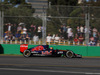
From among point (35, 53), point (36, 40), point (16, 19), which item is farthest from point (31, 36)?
point (35, 53)

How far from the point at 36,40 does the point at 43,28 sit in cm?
120

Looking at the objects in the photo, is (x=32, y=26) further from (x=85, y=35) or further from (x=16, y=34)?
(x=85, y=35)

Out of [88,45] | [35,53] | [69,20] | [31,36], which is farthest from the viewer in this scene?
[69,20]

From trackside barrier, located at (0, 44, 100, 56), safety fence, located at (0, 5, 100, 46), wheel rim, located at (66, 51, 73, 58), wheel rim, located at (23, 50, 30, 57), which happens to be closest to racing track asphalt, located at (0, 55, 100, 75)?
wheel rim, located at (66, 51, 73, 58)

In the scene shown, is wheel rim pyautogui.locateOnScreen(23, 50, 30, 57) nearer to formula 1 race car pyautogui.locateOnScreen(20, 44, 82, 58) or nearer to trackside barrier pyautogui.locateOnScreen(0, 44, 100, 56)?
formula 1 race car pyautogui.locateOnScreen(20, 44, 82, 58)

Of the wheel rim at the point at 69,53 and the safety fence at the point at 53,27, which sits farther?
the safety fence at the point at 53,27

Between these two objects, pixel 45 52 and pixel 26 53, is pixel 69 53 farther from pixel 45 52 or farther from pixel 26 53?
pixel 26 53

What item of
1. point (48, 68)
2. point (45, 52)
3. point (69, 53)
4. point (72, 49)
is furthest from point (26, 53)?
point (48, 68)

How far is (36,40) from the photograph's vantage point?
790 inches

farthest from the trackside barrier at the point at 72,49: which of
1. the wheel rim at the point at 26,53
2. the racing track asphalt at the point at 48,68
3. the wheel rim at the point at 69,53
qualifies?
the racing track asphalt at the point at 48,68

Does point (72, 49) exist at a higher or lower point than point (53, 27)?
lower

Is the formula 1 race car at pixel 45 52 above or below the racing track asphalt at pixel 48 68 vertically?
above

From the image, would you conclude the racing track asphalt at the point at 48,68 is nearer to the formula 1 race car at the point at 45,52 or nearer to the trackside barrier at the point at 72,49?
the formula 1 race car at the point at 45,52

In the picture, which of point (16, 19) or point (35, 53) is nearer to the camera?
point (35, 53)
